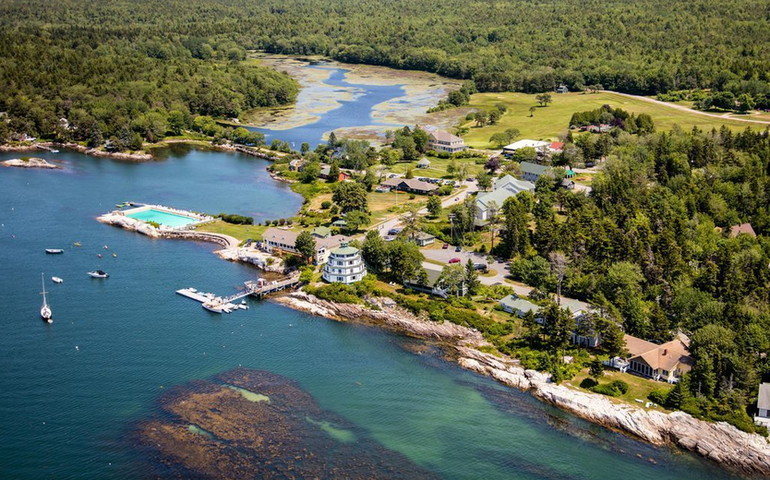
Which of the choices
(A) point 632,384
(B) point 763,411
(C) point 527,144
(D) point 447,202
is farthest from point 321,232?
(C) point 527,144

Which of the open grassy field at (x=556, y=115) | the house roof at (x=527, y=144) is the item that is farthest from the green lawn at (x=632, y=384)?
the open grassy field at (x=556, y=115)

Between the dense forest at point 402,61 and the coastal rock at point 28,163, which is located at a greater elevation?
the dense forest at point 402,61


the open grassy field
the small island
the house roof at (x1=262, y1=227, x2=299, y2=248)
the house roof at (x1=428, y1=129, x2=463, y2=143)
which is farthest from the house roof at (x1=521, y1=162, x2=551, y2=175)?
the small island

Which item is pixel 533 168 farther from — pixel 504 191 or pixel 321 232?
pixel 321 232

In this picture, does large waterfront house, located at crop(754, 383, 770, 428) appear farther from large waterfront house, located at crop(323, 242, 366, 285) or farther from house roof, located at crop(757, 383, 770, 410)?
large waterfront house, located at crop(323, 242, 366, 285)

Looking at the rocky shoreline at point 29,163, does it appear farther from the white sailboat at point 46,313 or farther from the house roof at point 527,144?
the house roof at point 527,144

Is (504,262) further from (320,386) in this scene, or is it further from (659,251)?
(320,386)
